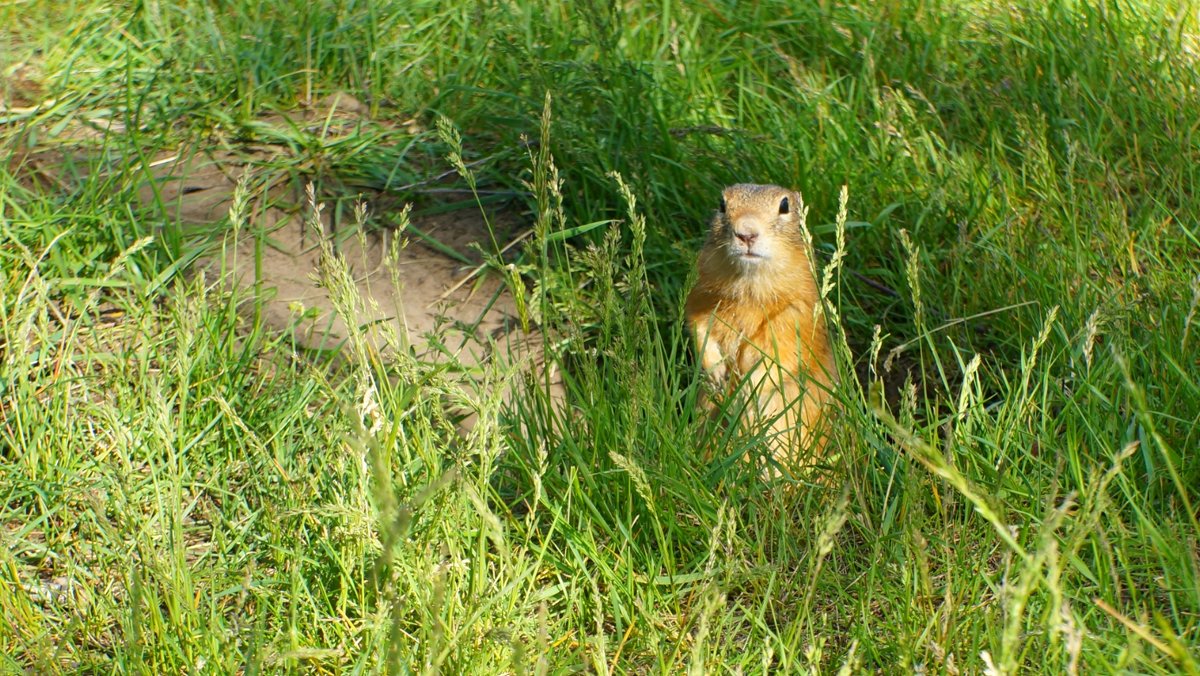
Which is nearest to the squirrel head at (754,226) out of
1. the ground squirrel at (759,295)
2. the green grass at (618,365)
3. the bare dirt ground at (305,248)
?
the ground squirrel at (759,295)

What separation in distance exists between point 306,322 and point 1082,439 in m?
2.40

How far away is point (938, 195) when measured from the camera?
404 cm

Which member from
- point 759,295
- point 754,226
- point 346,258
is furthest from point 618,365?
point 346,258

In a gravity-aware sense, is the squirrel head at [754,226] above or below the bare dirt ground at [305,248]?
above

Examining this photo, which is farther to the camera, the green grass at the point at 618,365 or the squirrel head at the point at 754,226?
the squirrel head at the point at 754,226

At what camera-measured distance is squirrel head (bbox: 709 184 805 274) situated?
3.76m

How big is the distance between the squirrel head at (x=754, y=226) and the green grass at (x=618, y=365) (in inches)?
6.7

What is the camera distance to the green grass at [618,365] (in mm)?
2365

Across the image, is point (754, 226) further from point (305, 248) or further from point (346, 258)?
point (305, 248)

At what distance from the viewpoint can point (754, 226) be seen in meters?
3.74

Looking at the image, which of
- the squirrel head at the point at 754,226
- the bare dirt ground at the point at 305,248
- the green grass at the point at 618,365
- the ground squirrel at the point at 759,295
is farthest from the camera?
the bare dirt ground at the point at 305,248

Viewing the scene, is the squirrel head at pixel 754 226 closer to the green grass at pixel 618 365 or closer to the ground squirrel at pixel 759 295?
the ground squirrel at pixel 759 295

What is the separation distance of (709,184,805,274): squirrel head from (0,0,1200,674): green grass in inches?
6.7

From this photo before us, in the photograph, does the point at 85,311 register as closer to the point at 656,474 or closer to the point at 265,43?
the point at 265,43
